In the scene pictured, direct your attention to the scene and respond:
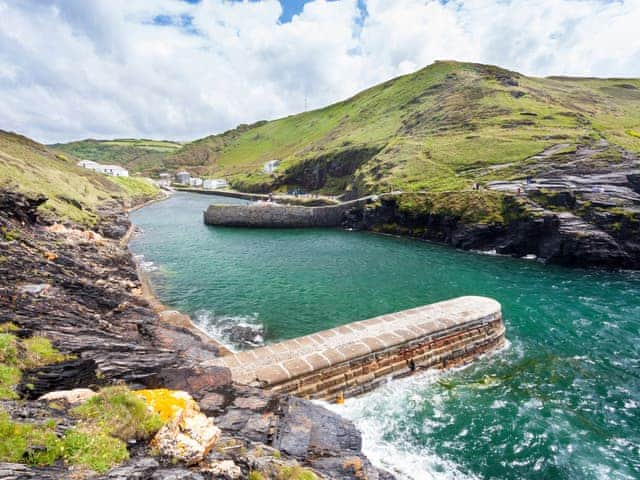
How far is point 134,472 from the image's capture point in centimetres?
589

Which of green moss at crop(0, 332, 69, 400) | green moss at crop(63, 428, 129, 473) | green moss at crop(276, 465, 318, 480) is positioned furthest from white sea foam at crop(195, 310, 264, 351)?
green moss at crop(63, 428, 129, 473)

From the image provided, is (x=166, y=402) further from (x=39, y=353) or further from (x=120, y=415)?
(x=39, y=353)

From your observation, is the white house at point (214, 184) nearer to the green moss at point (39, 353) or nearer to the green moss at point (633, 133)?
the green moss at point (633, 133)

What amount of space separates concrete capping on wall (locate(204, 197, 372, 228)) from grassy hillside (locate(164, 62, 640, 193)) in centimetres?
1110

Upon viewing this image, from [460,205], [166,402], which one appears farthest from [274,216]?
[166,402]

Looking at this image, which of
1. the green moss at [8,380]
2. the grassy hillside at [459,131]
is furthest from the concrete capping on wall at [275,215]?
the green moss at [8,380]

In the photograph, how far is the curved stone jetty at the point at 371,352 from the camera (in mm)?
14041

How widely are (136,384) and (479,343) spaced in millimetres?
17124

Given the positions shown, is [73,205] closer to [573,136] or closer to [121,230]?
[121,230]

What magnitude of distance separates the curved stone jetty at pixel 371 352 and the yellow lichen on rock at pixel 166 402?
4.47m

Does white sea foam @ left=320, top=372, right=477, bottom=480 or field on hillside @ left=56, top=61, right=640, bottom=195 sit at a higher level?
field on hillside @ left=56, top=61, right=640, bottom=195

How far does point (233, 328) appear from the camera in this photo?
72.4 ft

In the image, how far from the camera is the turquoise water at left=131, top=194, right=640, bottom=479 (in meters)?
12.4

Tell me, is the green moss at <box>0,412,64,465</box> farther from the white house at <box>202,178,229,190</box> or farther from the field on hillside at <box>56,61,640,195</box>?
the white house at <box>202,178,229,190</box>
